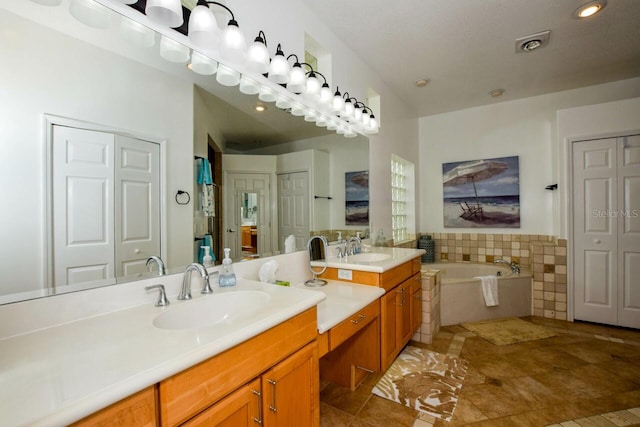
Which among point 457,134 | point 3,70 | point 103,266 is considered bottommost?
point 103,266

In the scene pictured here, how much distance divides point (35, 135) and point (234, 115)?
87cm

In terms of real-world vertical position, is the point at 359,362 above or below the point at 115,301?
below

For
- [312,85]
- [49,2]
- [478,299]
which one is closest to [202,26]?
[49,2]

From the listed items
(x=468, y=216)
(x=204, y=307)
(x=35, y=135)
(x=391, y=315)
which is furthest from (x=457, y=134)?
(x=35, y=135)

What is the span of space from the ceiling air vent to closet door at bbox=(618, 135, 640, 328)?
1.32 m

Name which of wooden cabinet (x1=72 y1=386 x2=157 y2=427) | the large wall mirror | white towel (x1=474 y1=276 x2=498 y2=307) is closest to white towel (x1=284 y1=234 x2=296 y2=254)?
the large wall mirror

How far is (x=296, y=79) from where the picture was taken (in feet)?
5.60

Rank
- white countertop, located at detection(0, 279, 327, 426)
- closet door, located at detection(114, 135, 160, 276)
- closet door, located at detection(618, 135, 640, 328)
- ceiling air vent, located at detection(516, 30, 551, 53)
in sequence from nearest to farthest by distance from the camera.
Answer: white countertop, located at detection(0, 279, 327, 426)
closet door, located at detection(114, 135, 160, 276)
ceiling air vent, located at detection(516, 30, 551, 53)
closet door, located at detection(618, 135, 640, 328)

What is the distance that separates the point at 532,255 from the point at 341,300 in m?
2.76

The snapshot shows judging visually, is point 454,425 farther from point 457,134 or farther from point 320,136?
point 457,134

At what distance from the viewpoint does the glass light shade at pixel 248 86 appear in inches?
61.2

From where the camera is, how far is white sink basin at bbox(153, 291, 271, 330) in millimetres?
1064

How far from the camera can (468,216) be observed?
3818 millimetres

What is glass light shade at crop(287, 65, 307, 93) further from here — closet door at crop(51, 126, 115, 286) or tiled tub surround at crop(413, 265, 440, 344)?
tiled tub surround at crop(413, 265, 440, 344)
